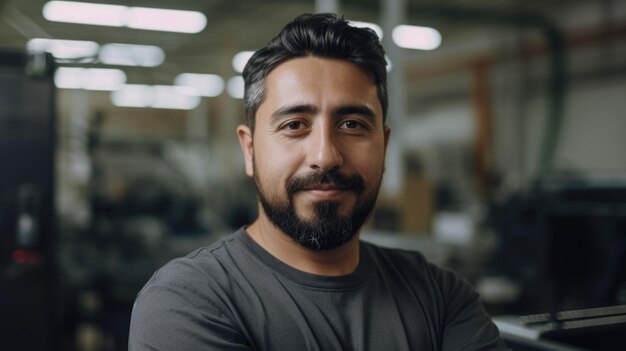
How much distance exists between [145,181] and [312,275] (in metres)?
4.62

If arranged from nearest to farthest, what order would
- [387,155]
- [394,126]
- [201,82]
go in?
[387,155]
[394,126]
[201,82]

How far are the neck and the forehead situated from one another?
219 millimetres

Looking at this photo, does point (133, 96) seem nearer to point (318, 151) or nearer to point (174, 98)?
point (174, 98)

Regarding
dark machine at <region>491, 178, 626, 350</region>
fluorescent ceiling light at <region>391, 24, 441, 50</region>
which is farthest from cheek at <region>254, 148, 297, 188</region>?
fluorescent ceiling light at <region>391, 24, 441, 50</region>

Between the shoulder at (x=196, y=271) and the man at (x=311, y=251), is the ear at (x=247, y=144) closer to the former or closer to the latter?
the man at (x=311, y=251)

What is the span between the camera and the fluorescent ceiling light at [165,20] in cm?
558

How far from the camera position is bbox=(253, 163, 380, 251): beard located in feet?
3.28

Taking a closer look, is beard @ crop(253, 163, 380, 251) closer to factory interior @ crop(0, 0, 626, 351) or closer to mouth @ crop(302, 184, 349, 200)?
mouth @ crop(302, 184, 349, 200)

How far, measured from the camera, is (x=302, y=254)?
1049 mm

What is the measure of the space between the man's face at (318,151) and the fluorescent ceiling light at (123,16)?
15.5 ft

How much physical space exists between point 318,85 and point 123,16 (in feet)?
17.2

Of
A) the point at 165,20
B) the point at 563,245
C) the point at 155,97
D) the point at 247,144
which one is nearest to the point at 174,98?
the point at 155,97

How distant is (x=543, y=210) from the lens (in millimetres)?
2783

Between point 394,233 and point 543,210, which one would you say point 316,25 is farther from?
point 394,233
